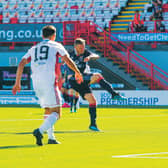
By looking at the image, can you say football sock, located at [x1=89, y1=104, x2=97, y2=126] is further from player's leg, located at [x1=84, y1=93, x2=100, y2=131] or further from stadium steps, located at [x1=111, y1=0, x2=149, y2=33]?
stadium steps, located at [x1=111, y1=0, x2=149, y2=33]

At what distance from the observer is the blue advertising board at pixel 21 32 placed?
104 feet

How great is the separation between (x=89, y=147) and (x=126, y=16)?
24.1 m

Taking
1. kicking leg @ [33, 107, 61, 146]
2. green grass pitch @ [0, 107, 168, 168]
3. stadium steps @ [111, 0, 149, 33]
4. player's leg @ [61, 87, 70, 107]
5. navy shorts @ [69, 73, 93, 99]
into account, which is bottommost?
Answer: player's leg @ [61, 87, 70, 107]

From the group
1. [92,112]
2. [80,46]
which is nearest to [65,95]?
[80,46]

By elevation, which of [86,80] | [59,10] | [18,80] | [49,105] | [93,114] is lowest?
[93,114]

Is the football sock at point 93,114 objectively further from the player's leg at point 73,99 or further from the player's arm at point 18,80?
the player's leg at point 73,99

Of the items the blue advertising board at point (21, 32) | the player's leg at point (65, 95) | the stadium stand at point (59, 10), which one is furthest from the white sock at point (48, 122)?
the stadium stand at point (59, 10)

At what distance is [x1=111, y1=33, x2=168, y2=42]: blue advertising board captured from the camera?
2991 cm

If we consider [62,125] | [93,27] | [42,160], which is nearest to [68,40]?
[93,27]

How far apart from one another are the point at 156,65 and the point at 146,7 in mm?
4323

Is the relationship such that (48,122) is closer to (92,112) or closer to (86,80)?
(92,112)

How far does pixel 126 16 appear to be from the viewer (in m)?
34.7

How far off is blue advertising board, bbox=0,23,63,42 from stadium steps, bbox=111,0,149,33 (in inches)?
157

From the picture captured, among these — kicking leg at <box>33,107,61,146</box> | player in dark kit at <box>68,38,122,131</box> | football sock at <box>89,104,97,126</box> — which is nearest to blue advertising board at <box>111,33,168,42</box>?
player in dark kit at <box>68,38,122,131</box>
